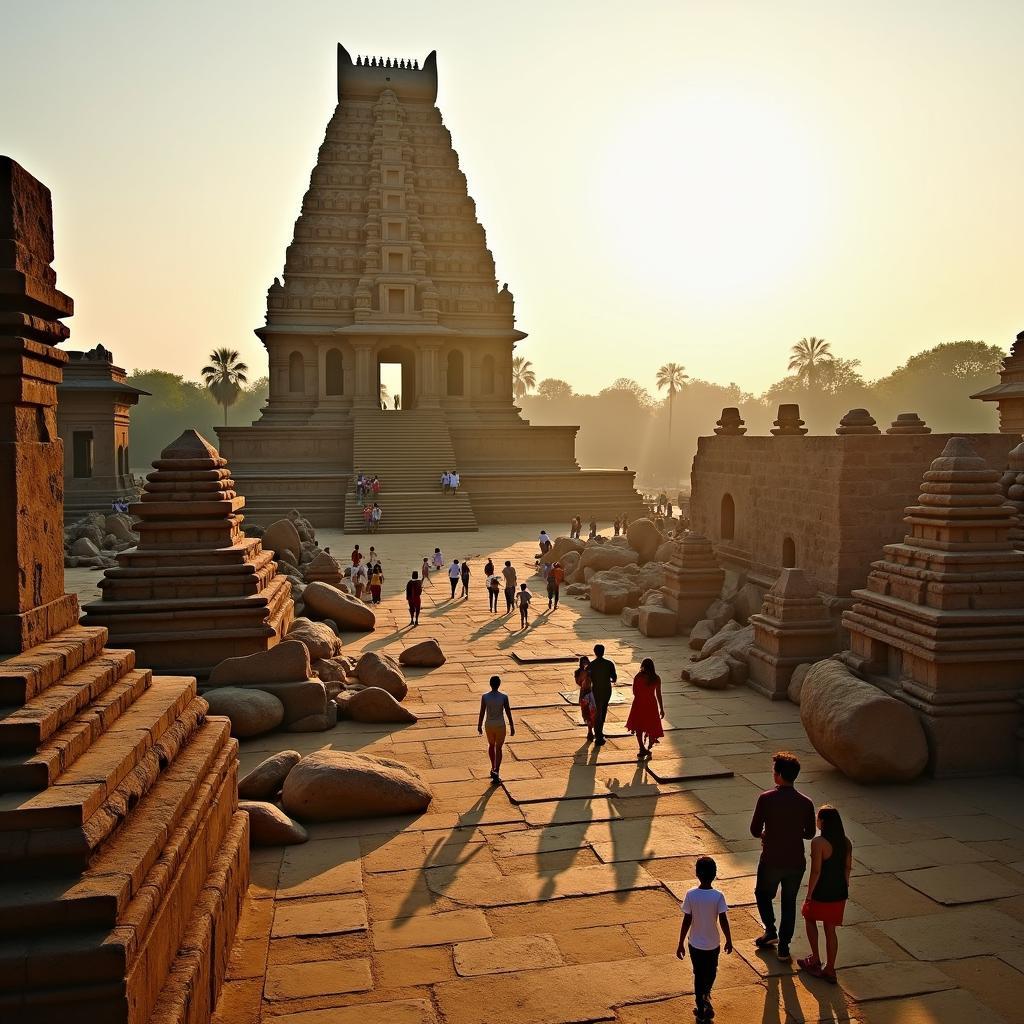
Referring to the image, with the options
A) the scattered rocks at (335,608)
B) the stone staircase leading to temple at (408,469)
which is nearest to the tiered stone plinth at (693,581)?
the scattered rocks at (335,608)

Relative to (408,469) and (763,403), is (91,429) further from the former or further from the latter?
(763,403)

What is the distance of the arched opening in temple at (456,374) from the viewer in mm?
40406

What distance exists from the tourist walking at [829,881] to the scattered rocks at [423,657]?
757cm

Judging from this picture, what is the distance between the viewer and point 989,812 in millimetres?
7203

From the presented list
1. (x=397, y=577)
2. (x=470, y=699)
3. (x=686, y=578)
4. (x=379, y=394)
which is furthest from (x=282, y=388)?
(x=470, y=699)

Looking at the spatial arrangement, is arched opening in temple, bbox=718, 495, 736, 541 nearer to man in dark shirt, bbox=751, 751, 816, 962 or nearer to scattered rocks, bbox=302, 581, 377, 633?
scattered rocks, bbox=302, 581, 377, 633

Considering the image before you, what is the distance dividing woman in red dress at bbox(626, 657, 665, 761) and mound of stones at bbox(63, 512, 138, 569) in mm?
16716

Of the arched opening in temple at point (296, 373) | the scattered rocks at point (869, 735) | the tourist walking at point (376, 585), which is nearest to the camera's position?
the scattered rocks at point (869, 735)

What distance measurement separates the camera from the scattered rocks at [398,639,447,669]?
11984 mm

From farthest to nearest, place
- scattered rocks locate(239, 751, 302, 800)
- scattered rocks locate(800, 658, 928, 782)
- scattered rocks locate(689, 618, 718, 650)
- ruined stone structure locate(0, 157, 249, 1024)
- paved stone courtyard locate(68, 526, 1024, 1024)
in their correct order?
scattered rocks locate(689, 618, 718, 650)
scattered rocks locate(800, 658, 928, 782)
scattered rocks locate(239, 751, 302, 800)
paved stone courtyard locate(68, 526, 1024, 1024)
ruined stone structure locate(0, 157, 249, 1024)

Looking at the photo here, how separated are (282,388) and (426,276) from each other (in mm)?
7840

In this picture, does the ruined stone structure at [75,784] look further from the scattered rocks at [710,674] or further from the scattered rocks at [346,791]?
the scattered rocks at [710,674]

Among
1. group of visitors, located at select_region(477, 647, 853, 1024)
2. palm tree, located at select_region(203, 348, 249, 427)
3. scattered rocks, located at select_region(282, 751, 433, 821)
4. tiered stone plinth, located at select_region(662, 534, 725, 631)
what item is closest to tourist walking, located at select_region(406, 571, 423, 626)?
tiered stone plinth, located at select_region(662, 534, 725, 631)

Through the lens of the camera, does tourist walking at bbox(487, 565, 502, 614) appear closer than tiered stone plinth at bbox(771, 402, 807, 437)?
Yes
